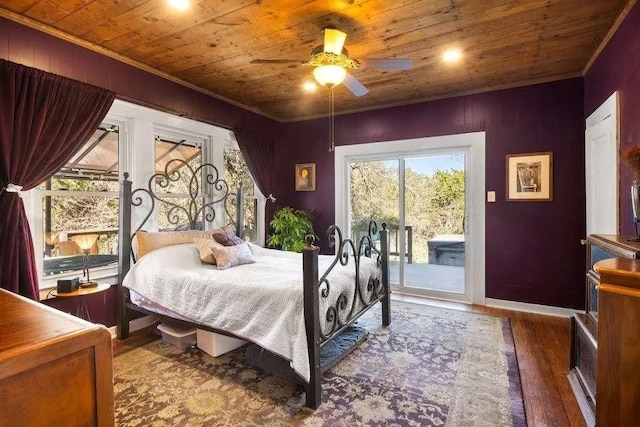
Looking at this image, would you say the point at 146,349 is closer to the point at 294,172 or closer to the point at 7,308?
the point at 7,308

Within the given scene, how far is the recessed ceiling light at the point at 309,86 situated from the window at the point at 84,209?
6.71 ft

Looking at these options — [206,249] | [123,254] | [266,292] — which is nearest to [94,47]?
[123,254]

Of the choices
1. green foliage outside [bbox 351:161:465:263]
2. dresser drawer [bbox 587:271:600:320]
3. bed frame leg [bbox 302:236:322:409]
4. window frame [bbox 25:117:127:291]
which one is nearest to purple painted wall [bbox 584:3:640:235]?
dresser drawer [bbox 587:271:600:320]

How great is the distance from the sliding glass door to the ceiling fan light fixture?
7.70ft

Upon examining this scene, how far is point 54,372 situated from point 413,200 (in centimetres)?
435

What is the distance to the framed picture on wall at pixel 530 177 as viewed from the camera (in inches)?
145

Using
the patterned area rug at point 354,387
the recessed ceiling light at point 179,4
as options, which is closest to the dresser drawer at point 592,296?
the patterned area rug at point 354,387

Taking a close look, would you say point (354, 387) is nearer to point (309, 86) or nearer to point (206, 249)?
point (206, 249)

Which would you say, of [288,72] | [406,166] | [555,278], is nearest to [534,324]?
[555,278]

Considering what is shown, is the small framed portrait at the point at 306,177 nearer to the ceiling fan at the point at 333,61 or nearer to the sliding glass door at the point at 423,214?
the sliding glass door at the point at 423,214

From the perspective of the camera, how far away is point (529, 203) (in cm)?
381

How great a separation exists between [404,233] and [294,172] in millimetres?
2048

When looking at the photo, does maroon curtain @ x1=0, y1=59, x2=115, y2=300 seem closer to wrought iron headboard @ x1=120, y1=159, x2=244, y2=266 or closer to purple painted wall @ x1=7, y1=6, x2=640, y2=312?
purple painted wall @ x1=7, y1=6, x2=640, y2=312

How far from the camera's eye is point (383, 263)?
3297mm
